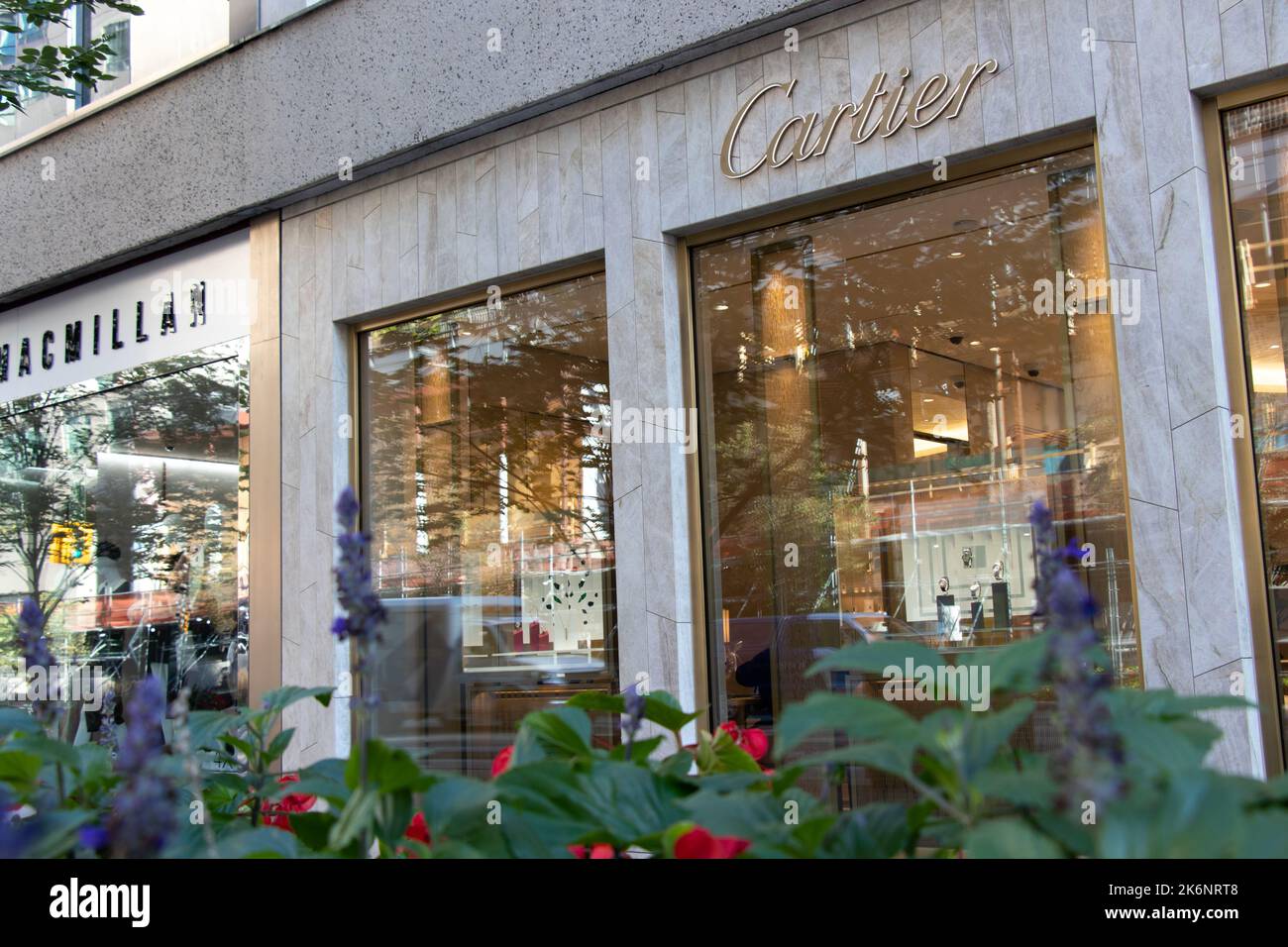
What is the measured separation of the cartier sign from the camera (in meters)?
5.46

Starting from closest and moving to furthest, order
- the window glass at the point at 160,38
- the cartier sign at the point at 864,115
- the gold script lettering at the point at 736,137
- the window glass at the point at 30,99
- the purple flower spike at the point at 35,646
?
the purple flower spike at the point at 35,646
the cartier sign at the point at 864,115
the gold script lettering at the point at 736,137
the window glass at the point at 160,38
the window glass at the point at 30,99

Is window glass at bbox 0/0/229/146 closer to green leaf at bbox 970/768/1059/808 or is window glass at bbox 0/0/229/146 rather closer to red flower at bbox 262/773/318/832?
red flower at bbox 262/773/318/832

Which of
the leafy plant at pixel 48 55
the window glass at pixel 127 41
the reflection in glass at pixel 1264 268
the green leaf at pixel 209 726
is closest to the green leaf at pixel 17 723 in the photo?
the green leaf at pixel 209 726

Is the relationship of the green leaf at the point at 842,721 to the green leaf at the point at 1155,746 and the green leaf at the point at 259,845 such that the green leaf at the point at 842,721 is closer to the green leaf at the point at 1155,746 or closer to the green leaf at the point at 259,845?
the green leaf at the point at 1155,746

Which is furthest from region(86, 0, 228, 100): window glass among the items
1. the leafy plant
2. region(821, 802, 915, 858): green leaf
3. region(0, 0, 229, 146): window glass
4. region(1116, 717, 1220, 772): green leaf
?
region(1116, 717, 1220, 772): green leaf

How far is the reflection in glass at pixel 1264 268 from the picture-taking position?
4.83 metres

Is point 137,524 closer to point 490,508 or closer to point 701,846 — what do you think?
point 490,508

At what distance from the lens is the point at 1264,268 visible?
4898 mm

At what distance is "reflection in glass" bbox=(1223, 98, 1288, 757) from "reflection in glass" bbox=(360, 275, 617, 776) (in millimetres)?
3228

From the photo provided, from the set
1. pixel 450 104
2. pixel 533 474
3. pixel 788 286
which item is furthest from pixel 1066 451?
pixel 450 104

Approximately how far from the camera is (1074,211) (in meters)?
5.38

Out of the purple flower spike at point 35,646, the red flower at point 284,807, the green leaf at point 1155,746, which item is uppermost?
the purple flower spike at point 35,646

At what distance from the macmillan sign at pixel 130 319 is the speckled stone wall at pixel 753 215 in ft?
2.03

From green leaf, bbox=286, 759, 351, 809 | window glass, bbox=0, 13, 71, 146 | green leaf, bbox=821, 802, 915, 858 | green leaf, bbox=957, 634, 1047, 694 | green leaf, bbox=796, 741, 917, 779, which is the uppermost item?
window glass, bbox=0, 13, 71, 146
